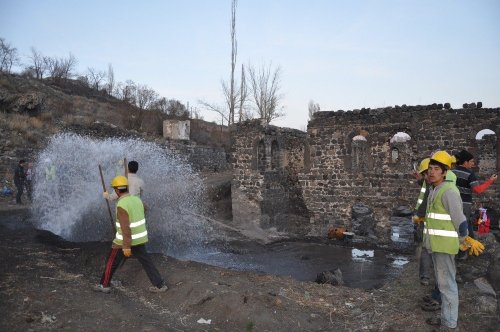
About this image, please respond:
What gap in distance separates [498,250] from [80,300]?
5.91 m

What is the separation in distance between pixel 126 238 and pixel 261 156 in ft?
26.6

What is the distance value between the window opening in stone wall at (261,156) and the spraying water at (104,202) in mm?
2731

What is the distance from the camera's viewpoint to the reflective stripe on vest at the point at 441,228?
4219 mm

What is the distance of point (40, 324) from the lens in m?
4.22

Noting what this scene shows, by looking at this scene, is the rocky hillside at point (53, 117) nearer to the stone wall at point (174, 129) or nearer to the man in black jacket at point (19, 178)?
the stone wall at point (174, 129)

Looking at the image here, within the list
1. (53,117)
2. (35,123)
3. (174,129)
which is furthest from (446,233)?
(174,129)

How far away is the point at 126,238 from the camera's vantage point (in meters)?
→ 5.32

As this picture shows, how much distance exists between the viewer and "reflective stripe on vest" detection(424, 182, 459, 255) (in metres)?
4.22

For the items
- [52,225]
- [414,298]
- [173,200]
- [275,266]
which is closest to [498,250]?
[414,298]

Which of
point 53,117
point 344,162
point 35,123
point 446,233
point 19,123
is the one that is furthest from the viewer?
point 53,117

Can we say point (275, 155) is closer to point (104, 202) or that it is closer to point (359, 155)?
point (359, 155)

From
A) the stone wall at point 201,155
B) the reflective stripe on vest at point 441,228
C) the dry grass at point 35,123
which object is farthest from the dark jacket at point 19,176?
the reflective stripe on vest at point 441,228

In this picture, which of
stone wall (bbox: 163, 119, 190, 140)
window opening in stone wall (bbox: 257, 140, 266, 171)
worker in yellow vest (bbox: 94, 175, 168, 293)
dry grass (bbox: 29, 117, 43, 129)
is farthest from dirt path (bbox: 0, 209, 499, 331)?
stone wall (bbox: 163, 119, 190, 140)

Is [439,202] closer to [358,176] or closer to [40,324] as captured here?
[40,324]
